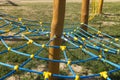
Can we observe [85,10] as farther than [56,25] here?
Yes

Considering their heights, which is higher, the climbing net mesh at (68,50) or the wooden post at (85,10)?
the wooden post at (85,10)

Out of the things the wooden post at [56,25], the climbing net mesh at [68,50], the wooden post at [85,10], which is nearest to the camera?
the climbing net mesh at [68,50]

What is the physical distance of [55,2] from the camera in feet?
15.2

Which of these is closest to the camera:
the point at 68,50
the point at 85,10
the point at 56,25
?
the point at 56,25

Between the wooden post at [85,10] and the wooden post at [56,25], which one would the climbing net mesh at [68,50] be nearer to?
the wooden post at [56,25]

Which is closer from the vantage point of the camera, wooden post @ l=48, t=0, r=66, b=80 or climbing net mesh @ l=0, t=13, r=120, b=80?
climbing net mesh @ l=0, t=13, r=120, b=80

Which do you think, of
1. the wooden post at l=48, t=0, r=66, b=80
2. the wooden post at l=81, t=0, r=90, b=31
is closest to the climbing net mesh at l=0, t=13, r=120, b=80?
the wooden post at l=48, t=0, r=66, b=80

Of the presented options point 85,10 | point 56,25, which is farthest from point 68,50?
point 56,25

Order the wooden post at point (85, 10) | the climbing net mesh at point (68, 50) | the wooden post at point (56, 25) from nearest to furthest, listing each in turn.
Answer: the climbing net mesh at point (68, 50) < the wooden post at point (56, 25) < the wooden post at point (85, 10)

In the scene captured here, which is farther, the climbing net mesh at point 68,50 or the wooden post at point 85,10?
the wooden post at point 85,10

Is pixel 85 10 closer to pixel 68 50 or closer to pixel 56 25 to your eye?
pixel 68 50

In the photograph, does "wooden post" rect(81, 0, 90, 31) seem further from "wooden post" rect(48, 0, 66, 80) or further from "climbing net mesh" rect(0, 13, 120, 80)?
"wooden post" rect(48, 0, 66, 80)

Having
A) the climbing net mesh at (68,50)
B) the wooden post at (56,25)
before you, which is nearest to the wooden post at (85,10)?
the climbing net mesh at (68,50)

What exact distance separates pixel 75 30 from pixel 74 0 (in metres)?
13.0
